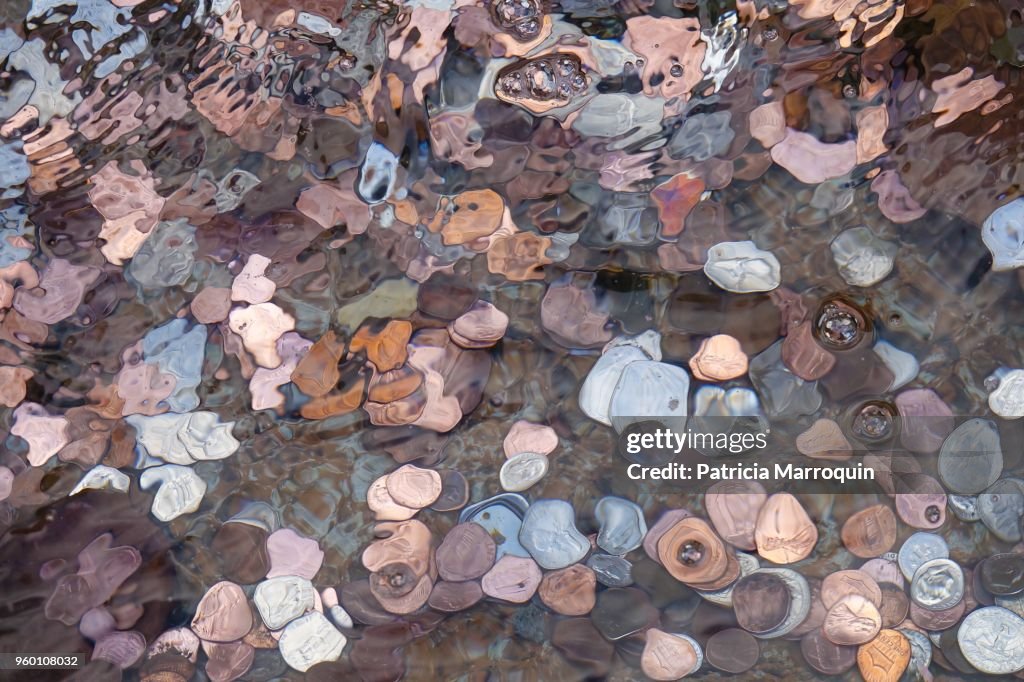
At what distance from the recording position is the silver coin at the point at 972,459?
0.87m

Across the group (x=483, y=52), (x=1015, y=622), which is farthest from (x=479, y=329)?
(x=1015, y=622)

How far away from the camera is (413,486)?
0.89 metres

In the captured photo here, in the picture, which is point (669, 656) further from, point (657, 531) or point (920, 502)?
point (920, 502)

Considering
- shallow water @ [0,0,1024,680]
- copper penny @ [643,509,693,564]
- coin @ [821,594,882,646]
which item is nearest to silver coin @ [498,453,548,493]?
→ shallow water @ [0,0,1024,680]

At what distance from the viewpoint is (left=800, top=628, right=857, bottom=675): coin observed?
0.87 meters

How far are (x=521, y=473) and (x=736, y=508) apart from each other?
24cm

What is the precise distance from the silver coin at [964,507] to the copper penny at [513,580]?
46cm

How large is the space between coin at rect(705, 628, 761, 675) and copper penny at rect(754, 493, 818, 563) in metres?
0.09

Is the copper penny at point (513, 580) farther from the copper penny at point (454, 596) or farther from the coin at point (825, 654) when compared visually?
the coin at point (825, 654)

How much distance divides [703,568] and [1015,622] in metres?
0.34

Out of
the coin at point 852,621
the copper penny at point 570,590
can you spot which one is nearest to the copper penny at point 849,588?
the coin at point 852,621

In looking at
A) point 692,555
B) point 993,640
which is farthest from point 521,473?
point 993,640

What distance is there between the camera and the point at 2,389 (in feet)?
2.94

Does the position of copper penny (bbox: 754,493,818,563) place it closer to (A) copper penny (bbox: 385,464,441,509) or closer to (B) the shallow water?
(B) the shallow water
